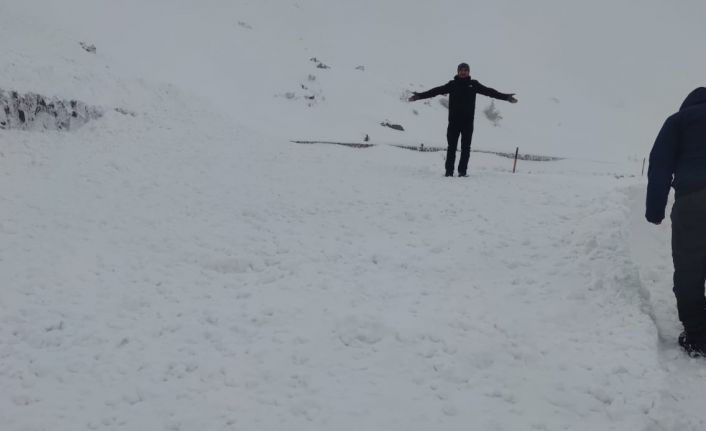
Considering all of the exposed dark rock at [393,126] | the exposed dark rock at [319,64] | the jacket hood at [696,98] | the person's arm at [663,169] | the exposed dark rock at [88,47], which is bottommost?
the person's arm at [663,169]

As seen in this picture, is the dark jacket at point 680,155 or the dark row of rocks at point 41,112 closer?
the dark jacket at point 680,155

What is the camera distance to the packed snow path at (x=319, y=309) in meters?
4.23

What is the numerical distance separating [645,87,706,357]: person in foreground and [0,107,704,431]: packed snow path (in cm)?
47

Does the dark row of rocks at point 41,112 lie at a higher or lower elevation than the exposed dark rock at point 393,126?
lower

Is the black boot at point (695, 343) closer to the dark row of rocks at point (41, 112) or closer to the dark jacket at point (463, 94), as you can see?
the dark jacket at point (463, 94)

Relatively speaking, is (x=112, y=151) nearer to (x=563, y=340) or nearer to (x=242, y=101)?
(x=563, y=340)

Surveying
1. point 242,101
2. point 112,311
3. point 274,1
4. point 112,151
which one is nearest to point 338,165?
point 112,151

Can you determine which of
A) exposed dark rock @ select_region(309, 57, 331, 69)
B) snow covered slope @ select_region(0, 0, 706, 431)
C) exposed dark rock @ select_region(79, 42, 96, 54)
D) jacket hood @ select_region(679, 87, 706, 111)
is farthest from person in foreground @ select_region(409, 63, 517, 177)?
exposed dark rock @ select_region(309, 57, 331, 69)

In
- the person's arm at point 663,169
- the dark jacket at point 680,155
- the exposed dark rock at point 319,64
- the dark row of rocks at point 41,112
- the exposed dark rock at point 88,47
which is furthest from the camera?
the exposed dark rock at point 319,64

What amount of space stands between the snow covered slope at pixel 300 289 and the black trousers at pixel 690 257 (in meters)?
0.42

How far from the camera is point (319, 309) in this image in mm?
5582

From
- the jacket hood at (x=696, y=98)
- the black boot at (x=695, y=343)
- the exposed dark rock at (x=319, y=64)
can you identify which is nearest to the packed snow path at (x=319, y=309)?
the black boot at (x=695, y=343)

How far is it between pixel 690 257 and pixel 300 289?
3798mm

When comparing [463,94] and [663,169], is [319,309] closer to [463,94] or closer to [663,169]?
[663,169]
